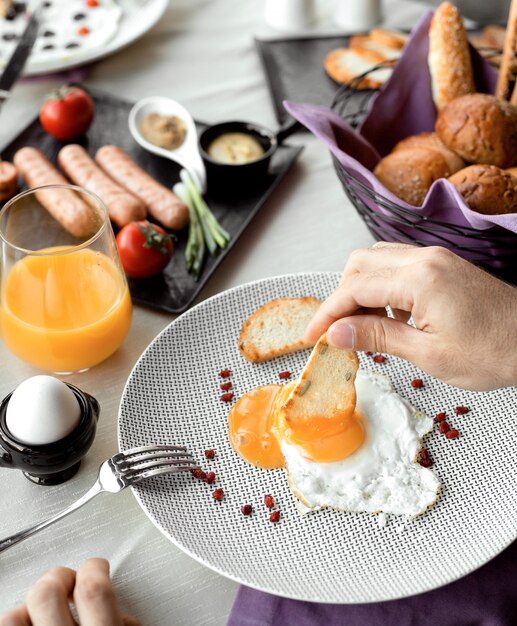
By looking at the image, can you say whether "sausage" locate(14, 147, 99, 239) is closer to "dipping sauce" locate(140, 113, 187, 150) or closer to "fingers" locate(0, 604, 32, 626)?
"dipping sauce" locate(140, 113, 187, 150)

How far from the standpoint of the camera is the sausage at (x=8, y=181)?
2.34 m

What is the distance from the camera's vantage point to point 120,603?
146 cm

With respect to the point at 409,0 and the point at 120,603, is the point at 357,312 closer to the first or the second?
the point at 120,603

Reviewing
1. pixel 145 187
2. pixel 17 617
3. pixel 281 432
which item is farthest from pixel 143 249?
pixel 17 617

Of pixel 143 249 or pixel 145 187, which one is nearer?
pixel 143 249

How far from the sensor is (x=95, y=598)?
131 cm

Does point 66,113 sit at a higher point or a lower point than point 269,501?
higher

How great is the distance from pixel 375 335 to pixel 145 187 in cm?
113

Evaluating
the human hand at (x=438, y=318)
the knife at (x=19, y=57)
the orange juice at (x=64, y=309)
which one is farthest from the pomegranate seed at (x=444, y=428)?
the knife at (x=19, y=57)

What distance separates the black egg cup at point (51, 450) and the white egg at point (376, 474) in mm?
417

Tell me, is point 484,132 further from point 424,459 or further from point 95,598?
point 95,598

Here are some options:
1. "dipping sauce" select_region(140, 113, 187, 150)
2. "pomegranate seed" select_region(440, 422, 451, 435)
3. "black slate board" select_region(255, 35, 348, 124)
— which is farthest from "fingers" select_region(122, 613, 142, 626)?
"black slate board" select_region(255, 35, 348, 124)

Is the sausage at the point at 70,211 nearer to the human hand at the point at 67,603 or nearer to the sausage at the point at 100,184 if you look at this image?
the sausage at the point at 100,184

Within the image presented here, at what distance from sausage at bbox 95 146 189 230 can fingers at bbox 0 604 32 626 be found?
1272mm
